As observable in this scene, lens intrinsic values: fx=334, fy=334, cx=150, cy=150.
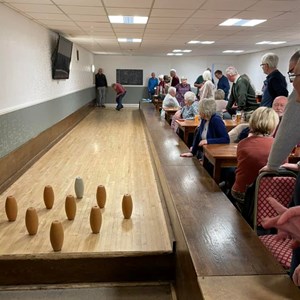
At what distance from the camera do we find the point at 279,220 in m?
1.12

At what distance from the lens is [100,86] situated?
1338 cm

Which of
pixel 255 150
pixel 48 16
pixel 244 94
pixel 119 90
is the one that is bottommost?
pixel 119 90

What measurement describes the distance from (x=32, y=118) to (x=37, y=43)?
4.44ft

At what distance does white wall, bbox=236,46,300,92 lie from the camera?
1000 centimetres

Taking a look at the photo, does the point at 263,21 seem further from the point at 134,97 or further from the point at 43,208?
the point at 134,97

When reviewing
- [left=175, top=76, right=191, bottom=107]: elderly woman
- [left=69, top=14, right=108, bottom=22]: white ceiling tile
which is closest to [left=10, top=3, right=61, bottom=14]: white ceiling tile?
[left=69, top=14, right=108, bottom=22]: white ceiling tile

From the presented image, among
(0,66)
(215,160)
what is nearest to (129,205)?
(215,160)

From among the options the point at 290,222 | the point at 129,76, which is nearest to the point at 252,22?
the point at 290,222

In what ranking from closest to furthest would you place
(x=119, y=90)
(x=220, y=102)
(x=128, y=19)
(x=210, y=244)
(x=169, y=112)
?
(x=210, y=244) < (x=128, y=19) < (x=220, y=102) < (x=169, y=112) < (x=119, y=90)

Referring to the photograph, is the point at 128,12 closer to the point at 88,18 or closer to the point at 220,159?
the point at 88,18

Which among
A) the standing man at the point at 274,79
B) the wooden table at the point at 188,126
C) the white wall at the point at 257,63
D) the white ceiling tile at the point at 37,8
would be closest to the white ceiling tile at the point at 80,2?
the white ceiling tile at the point at 37,8

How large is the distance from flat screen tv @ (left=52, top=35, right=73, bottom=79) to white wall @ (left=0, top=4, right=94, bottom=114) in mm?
118

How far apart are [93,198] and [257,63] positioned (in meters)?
10.4

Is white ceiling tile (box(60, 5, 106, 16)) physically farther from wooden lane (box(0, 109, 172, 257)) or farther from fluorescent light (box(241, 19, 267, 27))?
fluorescent light (box(241, 19, 267, 27))
